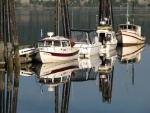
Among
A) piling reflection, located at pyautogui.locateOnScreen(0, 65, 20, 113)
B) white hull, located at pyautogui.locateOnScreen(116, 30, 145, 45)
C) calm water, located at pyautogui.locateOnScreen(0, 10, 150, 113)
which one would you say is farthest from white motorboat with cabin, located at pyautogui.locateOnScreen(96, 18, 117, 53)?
piling reflection, located at pyautogui.locateOnScreen(0, 65, 20, 113)

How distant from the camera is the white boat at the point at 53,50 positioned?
45656mm

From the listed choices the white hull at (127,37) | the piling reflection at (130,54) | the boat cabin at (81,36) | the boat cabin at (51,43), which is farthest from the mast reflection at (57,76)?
the white hull at (127,37)

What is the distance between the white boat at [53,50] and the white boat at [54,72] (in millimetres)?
504

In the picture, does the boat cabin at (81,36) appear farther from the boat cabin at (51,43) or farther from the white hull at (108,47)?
the boat cabin at (51,43)

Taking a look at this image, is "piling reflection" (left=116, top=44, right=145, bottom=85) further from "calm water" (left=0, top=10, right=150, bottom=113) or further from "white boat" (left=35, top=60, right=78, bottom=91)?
"calm water" (left=0, top=10, right=150, bottom=113)

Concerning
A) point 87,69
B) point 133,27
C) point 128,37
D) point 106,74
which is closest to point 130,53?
point 128,37

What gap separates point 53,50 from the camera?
4588 centimetres

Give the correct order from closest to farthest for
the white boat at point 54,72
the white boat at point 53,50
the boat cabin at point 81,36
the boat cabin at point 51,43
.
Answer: the white boat at point 54,72 → the white boat at point 53,50 → the boat cabin at point 51,43 → the boat cabin at point 81,36

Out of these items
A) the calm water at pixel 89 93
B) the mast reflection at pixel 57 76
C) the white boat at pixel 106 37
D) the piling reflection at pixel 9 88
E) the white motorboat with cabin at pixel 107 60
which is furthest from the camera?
the white boat at pixel 106 37

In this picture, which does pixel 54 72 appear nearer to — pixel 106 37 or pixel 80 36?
pixel 80 36

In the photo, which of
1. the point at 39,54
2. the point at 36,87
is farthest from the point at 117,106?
the point at 39,54

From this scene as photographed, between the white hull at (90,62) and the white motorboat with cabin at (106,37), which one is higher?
the white motorboat with cabin at (106,37)

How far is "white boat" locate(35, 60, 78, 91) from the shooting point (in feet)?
121

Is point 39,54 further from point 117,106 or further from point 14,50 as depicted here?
point 117,106
